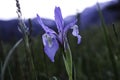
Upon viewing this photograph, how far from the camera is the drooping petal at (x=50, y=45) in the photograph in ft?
3.62

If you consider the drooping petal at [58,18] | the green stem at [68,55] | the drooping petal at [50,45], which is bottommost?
the green stem at [68,55]

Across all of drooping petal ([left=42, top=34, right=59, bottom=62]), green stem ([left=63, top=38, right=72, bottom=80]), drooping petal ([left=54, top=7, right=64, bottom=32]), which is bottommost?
green stem ([left=63, top=38, right=72, bottom=80])

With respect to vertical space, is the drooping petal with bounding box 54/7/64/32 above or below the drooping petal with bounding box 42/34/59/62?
above

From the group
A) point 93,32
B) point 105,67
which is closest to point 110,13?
point 93,32

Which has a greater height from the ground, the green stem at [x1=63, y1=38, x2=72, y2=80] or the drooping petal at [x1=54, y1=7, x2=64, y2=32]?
the drooping petal at [x1=54, y1=7, x2=64, y2=32]

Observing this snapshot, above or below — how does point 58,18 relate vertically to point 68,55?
above

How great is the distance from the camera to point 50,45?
44.3 inches

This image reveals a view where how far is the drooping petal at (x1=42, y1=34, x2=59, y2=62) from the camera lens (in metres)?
1.10

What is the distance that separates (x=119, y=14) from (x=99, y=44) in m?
6.22

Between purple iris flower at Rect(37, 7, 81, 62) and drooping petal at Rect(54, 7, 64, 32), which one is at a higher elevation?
drooping petal at Rect(54, 7, 64, 32)

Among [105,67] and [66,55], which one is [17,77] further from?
[105,67]

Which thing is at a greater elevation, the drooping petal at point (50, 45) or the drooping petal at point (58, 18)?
the drooping petal at point (58, 18)

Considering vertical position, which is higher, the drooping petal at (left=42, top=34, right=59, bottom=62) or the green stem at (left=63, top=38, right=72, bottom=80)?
the drooping petal at (left=42, top=34, right=59, bottom=62)

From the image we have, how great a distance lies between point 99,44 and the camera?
17.1 feet
